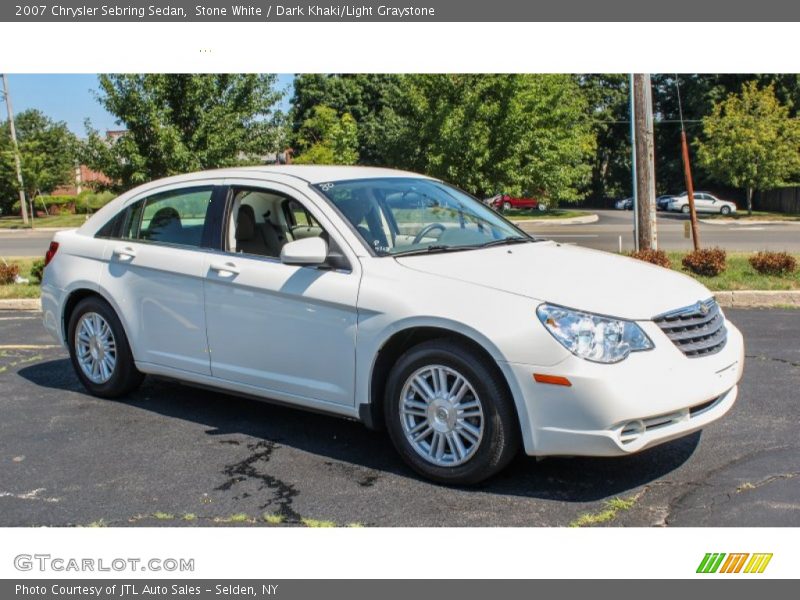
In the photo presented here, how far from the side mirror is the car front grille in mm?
1901

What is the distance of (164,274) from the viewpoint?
19.5ft

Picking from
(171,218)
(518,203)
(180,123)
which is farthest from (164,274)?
(518,203)

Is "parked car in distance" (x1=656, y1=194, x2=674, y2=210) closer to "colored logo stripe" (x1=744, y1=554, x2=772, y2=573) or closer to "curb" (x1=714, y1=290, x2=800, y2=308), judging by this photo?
"curb" (x1=714, y1=290, x2=800, y2=308)

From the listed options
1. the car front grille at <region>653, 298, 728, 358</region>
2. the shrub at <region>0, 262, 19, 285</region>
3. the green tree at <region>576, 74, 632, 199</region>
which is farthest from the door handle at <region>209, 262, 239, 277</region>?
the green tree at <region>576, 74, 632, 199</region>

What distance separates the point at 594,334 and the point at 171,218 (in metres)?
3.36

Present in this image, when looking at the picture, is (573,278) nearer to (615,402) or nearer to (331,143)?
(615,402)

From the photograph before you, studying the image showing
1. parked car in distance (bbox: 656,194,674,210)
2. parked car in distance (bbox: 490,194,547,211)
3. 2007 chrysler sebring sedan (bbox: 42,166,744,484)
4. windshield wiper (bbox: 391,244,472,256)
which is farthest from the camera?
parked car in distance (bbox: 656,194,674,210)

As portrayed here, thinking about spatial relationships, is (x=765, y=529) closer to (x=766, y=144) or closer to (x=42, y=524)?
(x=42, y=524)

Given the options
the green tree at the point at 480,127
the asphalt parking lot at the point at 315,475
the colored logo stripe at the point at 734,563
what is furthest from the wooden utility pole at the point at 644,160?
the green tree at the point at 480,127

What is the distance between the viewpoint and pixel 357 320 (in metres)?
4.89

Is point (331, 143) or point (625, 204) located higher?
point (331, 143)

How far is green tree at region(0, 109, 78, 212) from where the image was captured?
4606cm

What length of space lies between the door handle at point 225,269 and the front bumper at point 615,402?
2.05 m

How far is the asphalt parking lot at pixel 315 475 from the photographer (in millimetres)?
4301
